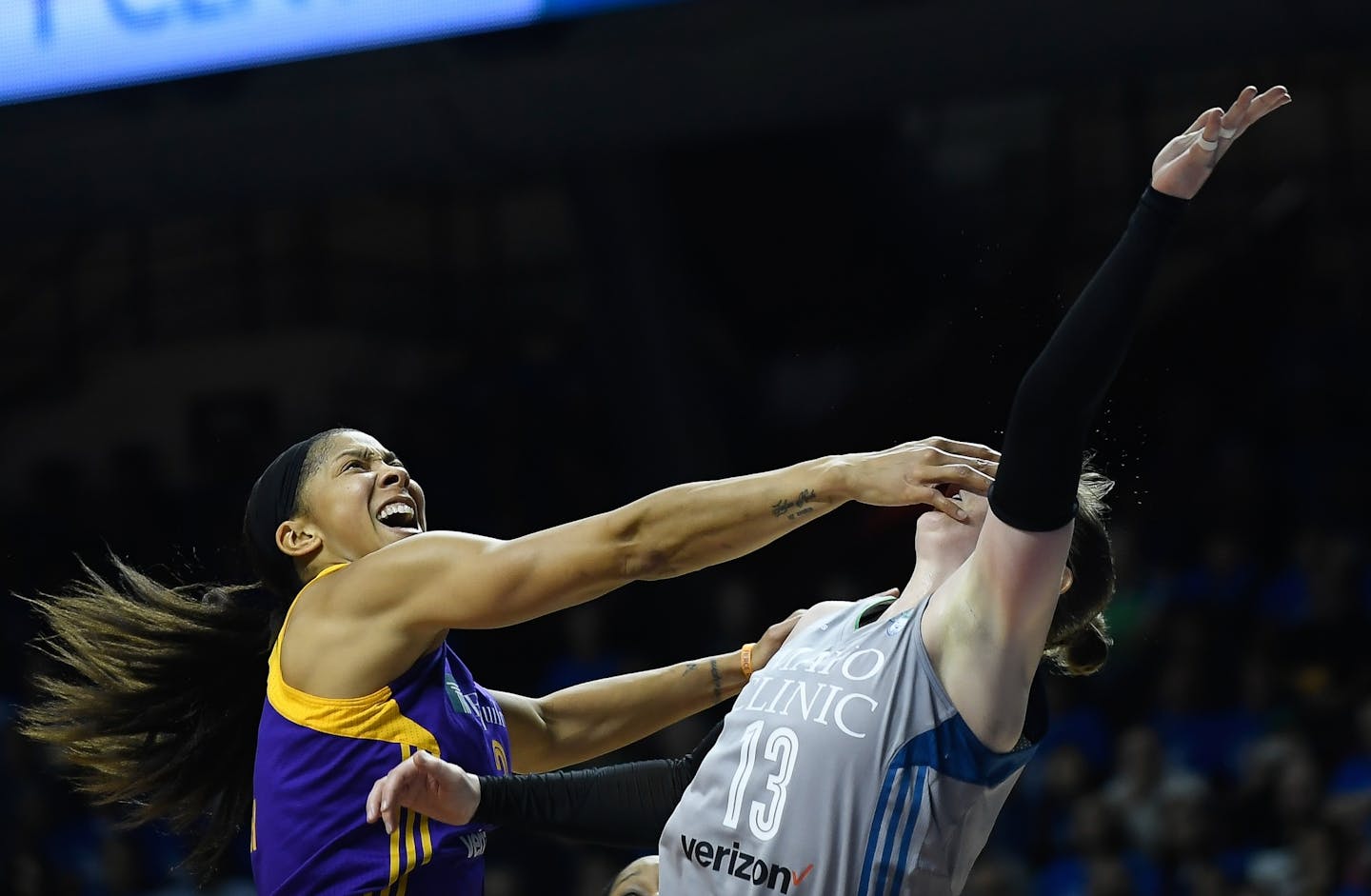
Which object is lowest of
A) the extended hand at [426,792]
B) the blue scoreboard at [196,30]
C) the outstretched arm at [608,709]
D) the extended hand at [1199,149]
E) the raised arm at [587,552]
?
the outstretched arm at [608,709]

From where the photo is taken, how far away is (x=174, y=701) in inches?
144

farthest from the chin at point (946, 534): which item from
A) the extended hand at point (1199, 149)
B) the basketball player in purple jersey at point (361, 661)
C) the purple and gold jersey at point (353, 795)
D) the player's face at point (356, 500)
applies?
the player's face at point (356, 500)

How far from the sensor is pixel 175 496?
32.9 ft

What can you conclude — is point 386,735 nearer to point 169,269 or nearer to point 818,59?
point 818,59

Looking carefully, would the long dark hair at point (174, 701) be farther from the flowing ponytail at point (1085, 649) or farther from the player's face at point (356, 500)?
the flowing ponytail at point (1085, 649)

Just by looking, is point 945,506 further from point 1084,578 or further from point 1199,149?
point 1199,149

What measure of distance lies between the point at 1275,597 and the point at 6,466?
8.34 m

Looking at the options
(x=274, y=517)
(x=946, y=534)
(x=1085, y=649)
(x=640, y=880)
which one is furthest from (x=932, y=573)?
(x=274, y=517)

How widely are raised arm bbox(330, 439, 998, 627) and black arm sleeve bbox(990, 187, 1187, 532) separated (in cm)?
43

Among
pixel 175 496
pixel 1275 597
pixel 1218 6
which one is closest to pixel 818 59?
pixel 1218 6

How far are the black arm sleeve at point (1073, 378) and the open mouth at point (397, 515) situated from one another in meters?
1.49

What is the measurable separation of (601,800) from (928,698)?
760 mm

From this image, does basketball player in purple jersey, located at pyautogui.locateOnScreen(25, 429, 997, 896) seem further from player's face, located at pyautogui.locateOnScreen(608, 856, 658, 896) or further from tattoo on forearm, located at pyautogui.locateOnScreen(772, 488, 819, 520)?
player's face, located at pyautogui.locateOnScreen(608, 856, 658, 896)

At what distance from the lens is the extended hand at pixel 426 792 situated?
2.79 metres
